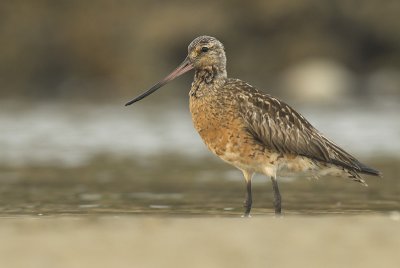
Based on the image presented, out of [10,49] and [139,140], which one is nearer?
[139,140]

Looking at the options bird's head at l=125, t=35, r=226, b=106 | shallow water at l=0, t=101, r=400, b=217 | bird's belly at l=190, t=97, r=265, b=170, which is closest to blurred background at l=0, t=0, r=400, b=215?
shallow water at l=0, t=101, r=400, b=217

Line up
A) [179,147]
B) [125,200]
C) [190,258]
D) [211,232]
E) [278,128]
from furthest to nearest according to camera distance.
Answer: [179,147], [125,200], [278,128], [211,232], [190,258]

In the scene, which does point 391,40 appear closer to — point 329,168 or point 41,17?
point 41,17

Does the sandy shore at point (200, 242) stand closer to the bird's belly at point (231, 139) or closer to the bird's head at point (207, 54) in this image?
the bird's belly at point (231, 139)

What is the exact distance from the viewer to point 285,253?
6.44 metres

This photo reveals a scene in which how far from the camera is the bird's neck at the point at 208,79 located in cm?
1057

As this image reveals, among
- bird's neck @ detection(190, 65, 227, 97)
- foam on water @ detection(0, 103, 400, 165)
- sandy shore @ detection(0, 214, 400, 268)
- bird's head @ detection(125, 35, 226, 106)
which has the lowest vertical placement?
sandy shore @ detection(0, 214, 400, 268)

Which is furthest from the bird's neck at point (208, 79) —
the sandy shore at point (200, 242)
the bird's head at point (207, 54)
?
the sandy shore at point (200, 242)

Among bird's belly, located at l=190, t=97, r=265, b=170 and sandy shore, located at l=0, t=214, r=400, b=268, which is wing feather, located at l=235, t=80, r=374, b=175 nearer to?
bird's belly, located at l=190, t=97, r=265, b=170

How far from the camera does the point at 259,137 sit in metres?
10.1

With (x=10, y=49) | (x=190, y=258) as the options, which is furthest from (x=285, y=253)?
(x=10, y=49)

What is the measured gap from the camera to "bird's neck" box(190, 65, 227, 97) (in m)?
10.6

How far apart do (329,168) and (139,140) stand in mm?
9978

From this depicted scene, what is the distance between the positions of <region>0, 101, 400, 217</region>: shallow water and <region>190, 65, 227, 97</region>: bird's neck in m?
1.22
